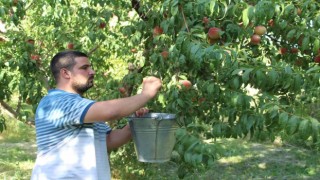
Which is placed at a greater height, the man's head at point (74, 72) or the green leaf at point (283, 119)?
the man's head at point (74, 72)

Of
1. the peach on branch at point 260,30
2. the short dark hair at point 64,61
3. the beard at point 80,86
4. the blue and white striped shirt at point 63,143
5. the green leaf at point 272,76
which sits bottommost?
the blue and white striped shirt at point 63,143

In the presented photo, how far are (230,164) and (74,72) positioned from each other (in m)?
4.67

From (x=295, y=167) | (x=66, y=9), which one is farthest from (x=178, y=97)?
(x=295, y=167)

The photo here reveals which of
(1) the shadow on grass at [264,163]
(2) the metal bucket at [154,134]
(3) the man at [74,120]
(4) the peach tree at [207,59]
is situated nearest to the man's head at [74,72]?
(3) the man at [74,120]

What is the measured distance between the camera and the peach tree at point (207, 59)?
188cm

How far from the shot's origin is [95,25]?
11.9ft

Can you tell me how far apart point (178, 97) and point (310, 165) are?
13.6 ft

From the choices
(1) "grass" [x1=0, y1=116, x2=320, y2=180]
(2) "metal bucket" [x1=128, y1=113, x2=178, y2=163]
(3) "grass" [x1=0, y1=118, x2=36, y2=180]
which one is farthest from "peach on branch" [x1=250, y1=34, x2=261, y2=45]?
(3) "grass" [x1=0, y1=118, x2=36, y2=180]

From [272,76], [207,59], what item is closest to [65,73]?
[207,59]

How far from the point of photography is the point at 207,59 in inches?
74.3

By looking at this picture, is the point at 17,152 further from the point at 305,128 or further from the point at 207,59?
the point at 305,128

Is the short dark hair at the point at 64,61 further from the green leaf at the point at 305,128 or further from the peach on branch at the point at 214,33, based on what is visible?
the green leaf at the point at 305,128

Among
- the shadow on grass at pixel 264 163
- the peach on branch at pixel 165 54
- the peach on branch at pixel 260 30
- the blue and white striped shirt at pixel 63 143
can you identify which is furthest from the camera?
the shadow on grass at pixel 264 163

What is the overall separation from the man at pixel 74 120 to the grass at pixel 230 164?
2.79 m
